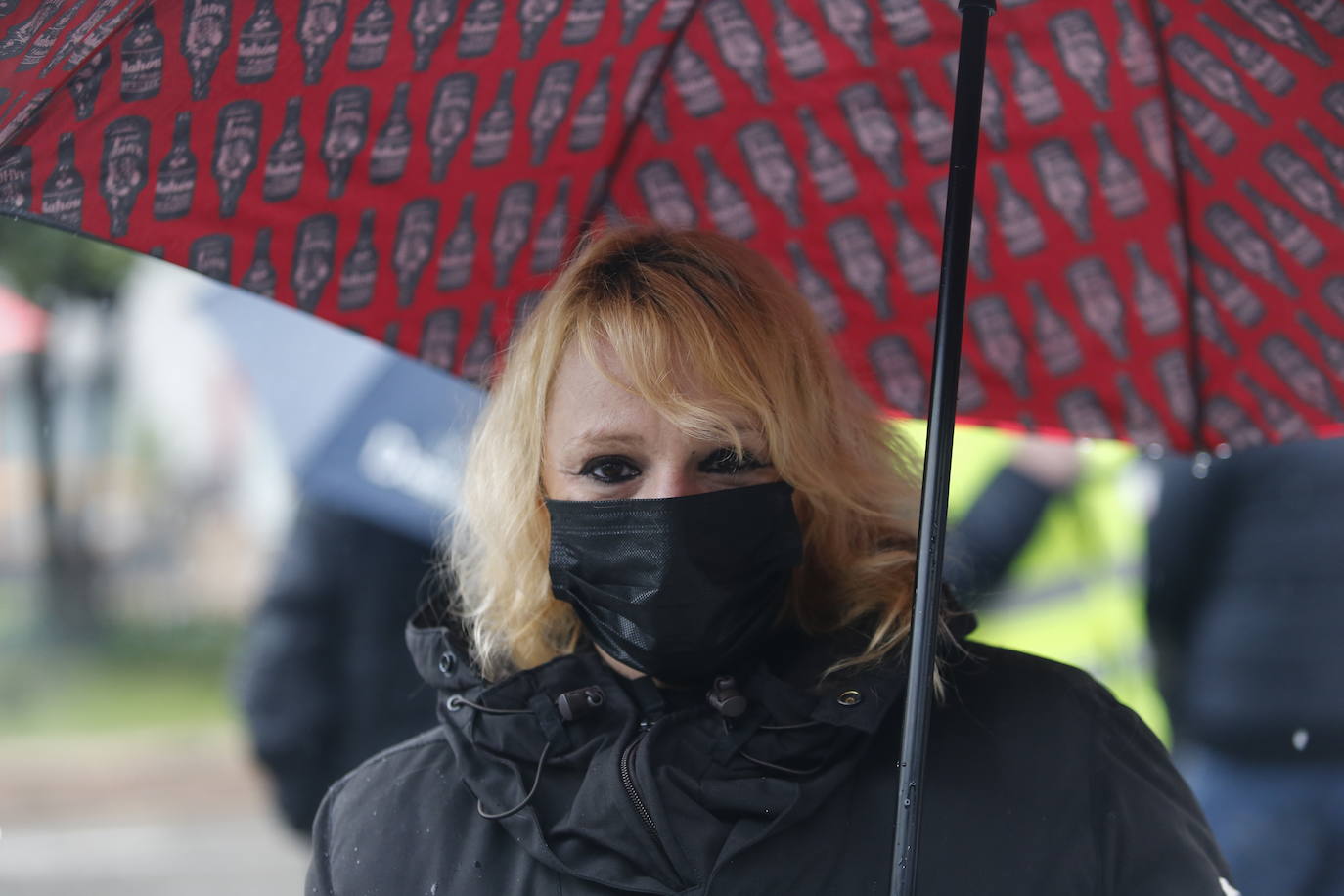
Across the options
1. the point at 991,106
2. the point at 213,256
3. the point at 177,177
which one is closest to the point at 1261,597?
the point at 991,106

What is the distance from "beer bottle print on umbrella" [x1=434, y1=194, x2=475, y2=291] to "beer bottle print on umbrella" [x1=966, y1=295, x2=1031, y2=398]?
0.89m

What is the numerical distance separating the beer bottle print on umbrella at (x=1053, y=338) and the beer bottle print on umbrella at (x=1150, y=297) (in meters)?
0.13

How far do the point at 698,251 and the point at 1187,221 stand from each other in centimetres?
83

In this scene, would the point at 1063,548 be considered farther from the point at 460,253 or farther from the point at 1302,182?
the point at 460,253

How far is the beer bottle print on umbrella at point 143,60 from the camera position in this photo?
→ 193 cm

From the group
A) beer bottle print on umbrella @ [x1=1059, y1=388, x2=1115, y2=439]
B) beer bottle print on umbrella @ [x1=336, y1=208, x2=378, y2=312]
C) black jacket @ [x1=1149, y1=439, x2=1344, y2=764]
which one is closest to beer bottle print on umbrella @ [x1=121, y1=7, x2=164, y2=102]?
beer bottle print on umbrella @ [x1=336, y1=208, x2=378, y2=312]

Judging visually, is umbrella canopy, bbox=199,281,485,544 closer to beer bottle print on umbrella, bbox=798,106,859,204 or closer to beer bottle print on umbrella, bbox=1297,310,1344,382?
beer bottle print on umbrella, bbox=798,106,859,204

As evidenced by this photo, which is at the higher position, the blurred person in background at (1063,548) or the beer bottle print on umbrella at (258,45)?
the beer bottle print on umbrella at (258,45)

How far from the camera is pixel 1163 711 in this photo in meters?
4.27

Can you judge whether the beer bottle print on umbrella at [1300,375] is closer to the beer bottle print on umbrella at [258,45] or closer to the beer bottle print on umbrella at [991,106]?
the beer bottle print on umbrella at [991,106]

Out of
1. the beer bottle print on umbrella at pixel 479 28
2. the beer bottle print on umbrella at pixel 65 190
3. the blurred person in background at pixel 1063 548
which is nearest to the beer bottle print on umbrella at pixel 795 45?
the beer bottle print on umbrella at pixel 479 28

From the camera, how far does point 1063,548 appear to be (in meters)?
4.52

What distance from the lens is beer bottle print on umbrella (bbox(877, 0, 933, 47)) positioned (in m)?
2.40

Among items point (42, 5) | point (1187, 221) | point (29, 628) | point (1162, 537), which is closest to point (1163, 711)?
point (1162, 537)
